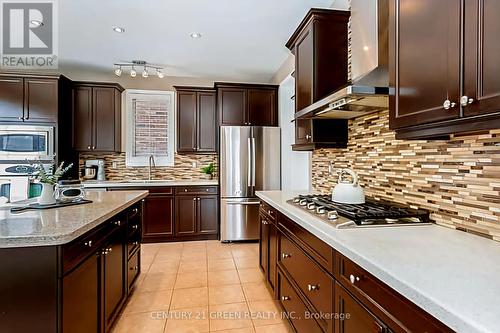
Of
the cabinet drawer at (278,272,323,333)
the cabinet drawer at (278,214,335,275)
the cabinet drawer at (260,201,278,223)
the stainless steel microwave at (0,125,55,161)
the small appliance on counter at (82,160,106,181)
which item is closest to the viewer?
the cabinet drawer at (278,214,335,275)

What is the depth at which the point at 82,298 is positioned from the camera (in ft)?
5.04

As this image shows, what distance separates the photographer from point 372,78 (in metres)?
1.71

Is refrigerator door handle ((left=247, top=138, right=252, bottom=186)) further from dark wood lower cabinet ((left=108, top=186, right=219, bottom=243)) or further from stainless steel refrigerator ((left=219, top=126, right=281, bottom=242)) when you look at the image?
dark wood lower cabinet ((left=108, top=186, right=219, bottom=243))

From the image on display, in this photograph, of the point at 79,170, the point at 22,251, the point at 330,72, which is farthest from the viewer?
the point at 79,170

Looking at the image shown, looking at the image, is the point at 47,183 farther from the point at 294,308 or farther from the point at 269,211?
the point at 294,308

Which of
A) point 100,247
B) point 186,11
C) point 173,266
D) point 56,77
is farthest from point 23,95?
point 100,247

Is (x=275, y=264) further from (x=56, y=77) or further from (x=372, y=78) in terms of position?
(x=56, y=77)

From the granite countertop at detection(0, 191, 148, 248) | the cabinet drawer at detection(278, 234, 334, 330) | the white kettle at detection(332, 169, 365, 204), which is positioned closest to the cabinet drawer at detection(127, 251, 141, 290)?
the granite countertop at detection(0, 191, 148, 248)

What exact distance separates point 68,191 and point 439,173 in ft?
8.82

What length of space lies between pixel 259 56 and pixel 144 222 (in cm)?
311

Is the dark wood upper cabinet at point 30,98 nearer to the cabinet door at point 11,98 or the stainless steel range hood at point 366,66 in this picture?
the cabinet door at point 11,98

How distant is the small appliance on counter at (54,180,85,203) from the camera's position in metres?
2.30

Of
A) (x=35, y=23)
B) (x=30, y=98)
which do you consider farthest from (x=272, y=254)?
(x=30, y=98)

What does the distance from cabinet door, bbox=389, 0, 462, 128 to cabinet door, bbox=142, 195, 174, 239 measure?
148 inches
